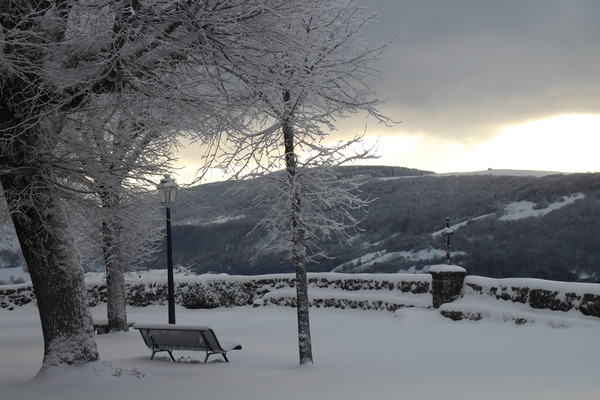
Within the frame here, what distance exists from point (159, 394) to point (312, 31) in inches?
233

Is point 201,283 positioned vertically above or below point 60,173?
below

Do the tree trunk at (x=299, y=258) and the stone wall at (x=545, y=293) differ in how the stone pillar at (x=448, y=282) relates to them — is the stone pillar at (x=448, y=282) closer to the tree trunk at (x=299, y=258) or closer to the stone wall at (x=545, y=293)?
the stone wall at (x=545, y=293)

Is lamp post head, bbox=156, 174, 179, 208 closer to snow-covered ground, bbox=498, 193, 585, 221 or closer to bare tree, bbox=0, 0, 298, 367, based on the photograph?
bare tree, bbox=0, 0, 298, 367

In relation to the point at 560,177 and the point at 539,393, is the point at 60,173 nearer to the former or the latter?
the point at 539,393

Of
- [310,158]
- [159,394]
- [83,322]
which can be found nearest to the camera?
[159,394]

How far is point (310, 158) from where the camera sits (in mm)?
10258

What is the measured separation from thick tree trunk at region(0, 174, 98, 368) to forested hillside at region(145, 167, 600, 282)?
23.8m

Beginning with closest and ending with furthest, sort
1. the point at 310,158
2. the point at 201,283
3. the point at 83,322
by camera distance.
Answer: the point at 83,322, the point at 310,158, the point at 201,283

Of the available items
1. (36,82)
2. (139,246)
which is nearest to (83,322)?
(36,82)

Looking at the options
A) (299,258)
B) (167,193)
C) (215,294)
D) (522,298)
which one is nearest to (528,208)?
(215,294)

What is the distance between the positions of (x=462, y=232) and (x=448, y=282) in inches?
1077

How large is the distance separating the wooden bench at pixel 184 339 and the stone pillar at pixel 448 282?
8.04 meters

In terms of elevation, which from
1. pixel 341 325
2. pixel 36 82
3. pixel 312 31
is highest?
pixel 312 31

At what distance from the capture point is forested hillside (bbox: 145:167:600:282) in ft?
122
